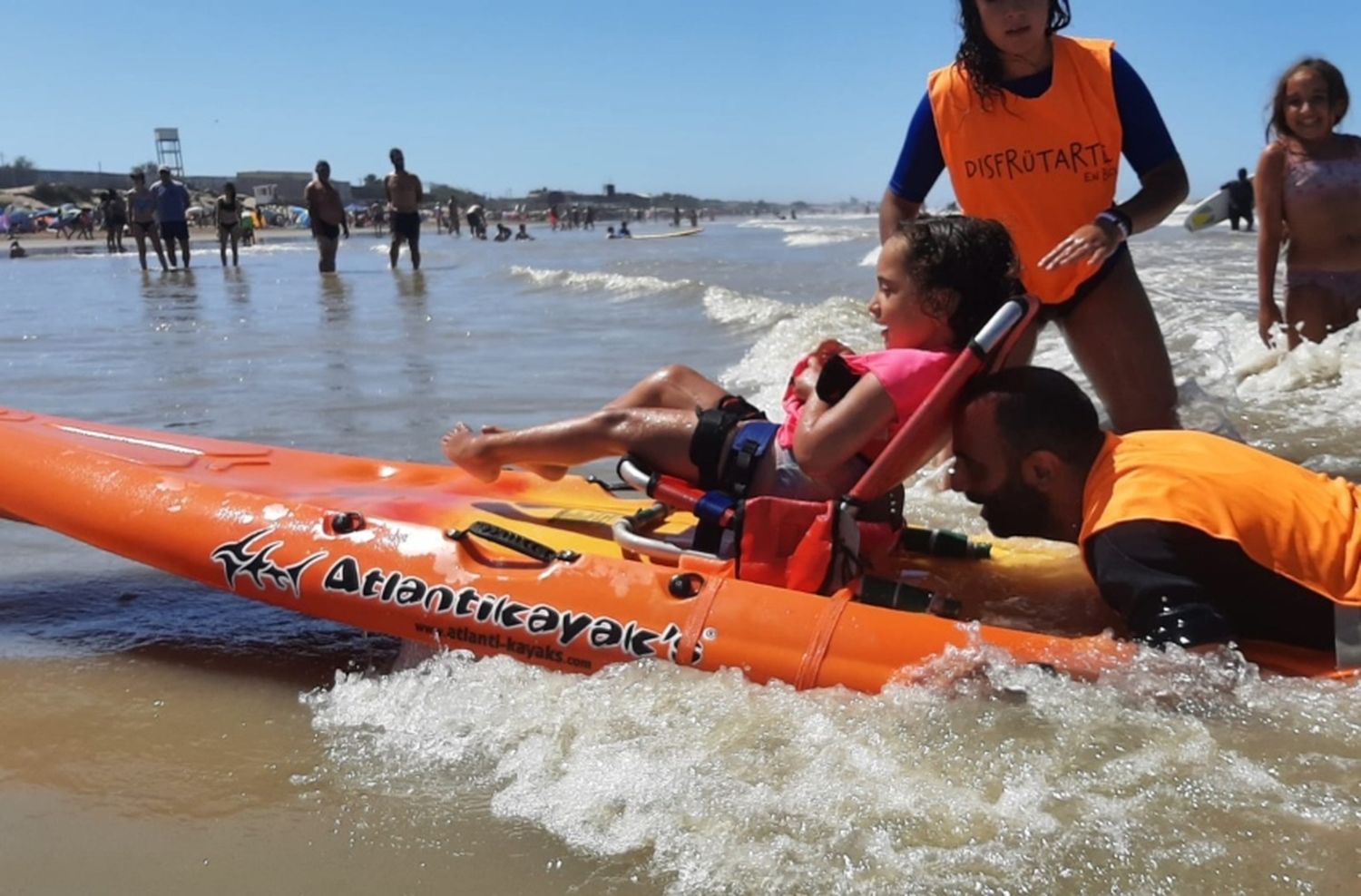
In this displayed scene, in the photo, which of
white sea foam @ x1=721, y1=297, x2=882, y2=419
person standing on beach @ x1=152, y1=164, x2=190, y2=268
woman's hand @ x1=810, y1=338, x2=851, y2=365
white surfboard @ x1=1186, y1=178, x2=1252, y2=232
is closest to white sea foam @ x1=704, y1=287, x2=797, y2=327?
white sea foam @ x1=721, y1=297, x2=882, y2=419

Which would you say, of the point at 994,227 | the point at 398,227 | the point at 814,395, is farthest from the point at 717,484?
the point at 398,227

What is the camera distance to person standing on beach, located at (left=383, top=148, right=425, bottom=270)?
14.8 m

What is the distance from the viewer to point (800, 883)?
6.42ft

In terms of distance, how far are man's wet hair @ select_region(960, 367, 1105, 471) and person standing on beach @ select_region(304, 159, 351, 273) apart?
12.8 m

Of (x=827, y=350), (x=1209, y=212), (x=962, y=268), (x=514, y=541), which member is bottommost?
(x=514, y=541)

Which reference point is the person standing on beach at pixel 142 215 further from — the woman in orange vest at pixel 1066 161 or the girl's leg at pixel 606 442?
the woman in orange vest at pixel 1066 161

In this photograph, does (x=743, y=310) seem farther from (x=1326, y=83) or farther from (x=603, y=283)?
(x=1326, y=83)

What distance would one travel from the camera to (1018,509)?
8.43 feet

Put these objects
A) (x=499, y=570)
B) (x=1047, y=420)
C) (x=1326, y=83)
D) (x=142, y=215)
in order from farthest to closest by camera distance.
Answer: (x=142, y=215)
(x=1326, y=83)
(x=499, y=570)
(x=1047, y=420)

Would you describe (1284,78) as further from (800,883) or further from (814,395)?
(800,883)

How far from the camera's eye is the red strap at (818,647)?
8.38ft

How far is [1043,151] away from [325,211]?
1329 centimetres

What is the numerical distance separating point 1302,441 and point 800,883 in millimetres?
4061

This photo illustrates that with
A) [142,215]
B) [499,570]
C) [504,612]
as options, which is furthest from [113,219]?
[504,612]
